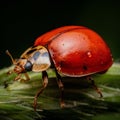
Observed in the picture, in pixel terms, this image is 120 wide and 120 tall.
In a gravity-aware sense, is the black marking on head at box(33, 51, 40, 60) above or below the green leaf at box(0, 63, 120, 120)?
above

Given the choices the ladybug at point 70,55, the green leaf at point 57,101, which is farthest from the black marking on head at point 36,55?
the green leaf at point 57,101

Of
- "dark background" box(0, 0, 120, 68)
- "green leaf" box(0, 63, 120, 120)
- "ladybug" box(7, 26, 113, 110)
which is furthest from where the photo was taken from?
"dark background" box(0, 0, 120, 68)

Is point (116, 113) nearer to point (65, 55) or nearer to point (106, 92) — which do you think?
point (106, 92)

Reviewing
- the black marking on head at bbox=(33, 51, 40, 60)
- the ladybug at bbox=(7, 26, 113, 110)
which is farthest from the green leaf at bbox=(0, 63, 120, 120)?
the black marking on head at bbox=(33, 51, 40, 60)

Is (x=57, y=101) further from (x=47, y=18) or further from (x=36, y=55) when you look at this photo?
(x=47, y=18)

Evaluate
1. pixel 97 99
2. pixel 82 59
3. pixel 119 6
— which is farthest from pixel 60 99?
pixel 119 6

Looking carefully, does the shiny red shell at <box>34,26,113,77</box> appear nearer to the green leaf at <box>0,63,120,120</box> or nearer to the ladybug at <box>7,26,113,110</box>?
the ladybug at <box>7,26,113,110</box>

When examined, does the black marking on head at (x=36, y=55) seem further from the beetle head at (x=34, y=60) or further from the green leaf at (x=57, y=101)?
the green leaf at (x=57, y=101)
